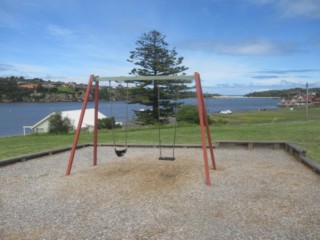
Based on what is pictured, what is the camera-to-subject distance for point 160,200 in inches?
181

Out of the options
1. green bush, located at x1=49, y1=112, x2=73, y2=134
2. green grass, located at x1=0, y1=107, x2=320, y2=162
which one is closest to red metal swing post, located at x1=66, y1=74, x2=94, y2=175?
green grass, located at x1=0, y1=107, x2=320, y2=162

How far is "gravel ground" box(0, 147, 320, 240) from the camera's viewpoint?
3.53m

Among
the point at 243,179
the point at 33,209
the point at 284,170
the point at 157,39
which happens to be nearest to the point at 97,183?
the point at 33,209

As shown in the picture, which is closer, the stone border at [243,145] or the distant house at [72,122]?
the stone border at [243,145]

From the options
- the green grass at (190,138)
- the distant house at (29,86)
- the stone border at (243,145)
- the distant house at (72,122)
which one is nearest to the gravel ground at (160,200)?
the stone border at (243,145)

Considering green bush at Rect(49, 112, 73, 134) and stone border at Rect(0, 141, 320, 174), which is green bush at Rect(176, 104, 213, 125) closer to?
stone border at Rect(0, 141, 320, 174)

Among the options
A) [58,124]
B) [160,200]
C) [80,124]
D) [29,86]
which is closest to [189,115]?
[58,124]

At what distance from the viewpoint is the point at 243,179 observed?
5.81 metres

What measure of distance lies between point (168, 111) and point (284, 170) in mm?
22423

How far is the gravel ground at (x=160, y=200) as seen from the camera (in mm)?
3533

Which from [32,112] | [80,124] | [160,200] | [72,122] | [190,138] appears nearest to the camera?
[160,200]

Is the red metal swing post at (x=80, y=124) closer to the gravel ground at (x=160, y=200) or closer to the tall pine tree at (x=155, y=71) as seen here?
the gravel ground at (x=160, y=200)

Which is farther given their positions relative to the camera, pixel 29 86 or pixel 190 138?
pixel 29 86

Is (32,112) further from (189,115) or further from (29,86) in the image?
(189,115)
